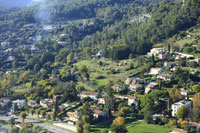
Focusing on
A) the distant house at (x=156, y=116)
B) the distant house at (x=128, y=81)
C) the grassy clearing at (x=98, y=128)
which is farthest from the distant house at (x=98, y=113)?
the distant house at (x=128, y=81)

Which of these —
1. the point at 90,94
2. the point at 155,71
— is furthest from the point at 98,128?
the point at 155,71

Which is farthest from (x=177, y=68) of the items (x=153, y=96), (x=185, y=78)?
(x=153, y=96)

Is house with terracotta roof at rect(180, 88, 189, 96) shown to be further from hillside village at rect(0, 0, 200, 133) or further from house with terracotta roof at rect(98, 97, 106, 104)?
house with terracotta roof at rect(98, 97, 106, 104)

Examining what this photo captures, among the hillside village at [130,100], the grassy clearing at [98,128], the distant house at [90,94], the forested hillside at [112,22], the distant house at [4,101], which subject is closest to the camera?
the grassy clearing at [98,128]

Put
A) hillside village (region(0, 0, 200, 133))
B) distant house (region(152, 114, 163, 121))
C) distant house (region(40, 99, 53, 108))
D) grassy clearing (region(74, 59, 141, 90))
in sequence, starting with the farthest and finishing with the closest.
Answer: grassy clearing (region(74, 59, 141, 90)), distant house (region(40, 99, 53, 108)), hillside village (region(0, 0, 200, 133)), distant house (region(152, 114, 163, 121))

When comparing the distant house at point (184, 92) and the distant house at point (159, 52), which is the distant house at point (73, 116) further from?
the distant house at point (159, 52)

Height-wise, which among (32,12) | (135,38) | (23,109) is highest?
(32,12)

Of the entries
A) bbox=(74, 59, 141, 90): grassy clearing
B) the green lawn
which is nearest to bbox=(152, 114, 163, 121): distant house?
the green lawn

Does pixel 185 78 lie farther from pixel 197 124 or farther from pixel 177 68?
pixel 197 124
